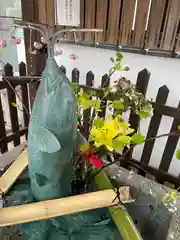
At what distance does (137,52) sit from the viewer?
3.89ft

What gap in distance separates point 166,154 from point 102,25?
2.87ft

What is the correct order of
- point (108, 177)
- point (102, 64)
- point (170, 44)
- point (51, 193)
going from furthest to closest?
point (102, 64) → point (170, 44) → point (108, 177) → point (51, 193)

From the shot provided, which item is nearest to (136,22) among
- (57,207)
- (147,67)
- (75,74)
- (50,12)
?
(147,67)

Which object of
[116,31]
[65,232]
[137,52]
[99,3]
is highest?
[99,3]

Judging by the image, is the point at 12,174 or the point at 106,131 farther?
the point at 12,174

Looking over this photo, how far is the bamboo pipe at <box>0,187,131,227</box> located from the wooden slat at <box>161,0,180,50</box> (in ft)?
2.73

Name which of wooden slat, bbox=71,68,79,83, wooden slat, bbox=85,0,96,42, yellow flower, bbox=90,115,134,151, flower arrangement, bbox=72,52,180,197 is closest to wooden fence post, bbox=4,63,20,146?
wooden slat, bbox=71,68,79,83

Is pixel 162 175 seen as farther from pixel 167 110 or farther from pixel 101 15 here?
pixel 101 15

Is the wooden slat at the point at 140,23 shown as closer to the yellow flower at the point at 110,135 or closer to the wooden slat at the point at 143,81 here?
the wooden slat at the point at 143,81

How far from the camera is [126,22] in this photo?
1.15 m

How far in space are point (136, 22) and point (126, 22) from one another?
6 centimetres

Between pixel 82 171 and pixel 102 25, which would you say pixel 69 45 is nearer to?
pixel 102 25

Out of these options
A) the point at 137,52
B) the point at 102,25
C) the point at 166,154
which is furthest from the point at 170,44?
the point at 166,154

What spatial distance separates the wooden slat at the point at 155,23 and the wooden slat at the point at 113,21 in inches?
7.5
